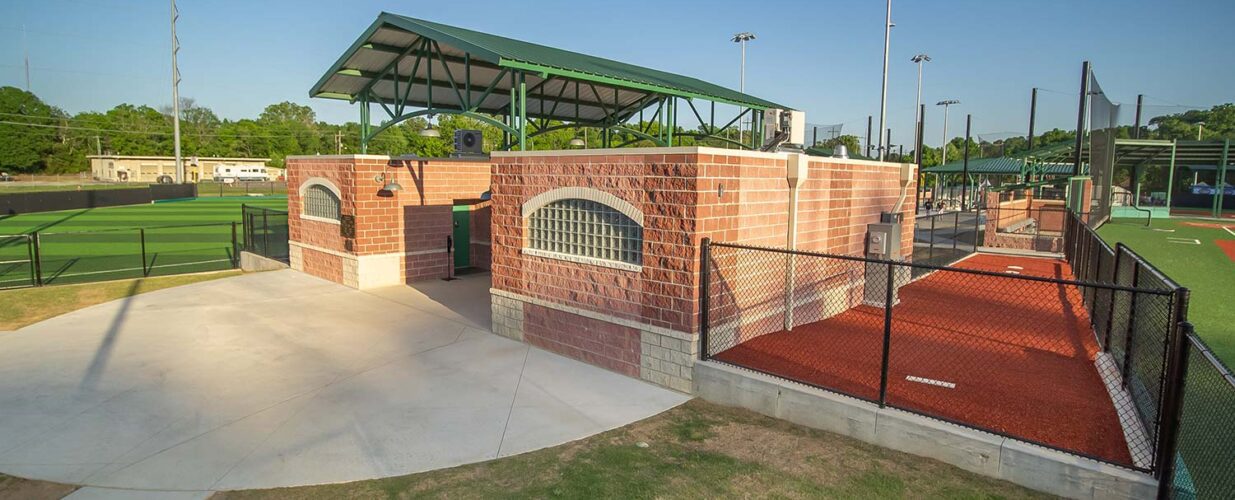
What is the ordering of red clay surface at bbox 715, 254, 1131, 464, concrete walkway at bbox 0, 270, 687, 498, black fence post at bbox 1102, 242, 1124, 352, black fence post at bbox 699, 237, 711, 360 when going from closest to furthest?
concrete walkway at bbox 0, 270, 687, 498
red clay surface at bbox 715, 254, 1131, 464
black fence post at bbox 699, 237, 711, 360
black fence post at bbox 1102, 242, 1124, 352

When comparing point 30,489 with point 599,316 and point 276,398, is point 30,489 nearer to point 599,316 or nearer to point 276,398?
point 276,398

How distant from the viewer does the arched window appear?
A: 16.5 m

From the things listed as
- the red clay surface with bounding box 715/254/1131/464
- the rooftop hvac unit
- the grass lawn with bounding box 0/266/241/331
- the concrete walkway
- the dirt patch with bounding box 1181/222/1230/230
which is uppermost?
the rooftop hvac unit

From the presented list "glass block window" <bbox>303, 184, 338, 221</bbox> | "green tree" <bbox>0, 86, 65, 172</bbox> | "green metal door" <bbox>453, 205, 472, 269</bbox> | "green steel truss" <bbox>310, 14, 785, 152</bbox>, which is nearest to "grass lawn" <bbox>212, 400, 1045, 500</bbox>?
"green steel truss" <bbox>310, 14, 785, 152</bbox>

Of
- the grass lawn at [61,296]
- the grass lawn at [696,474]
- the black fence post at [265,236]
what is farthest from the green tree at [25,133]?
the grass lawn at [696,474]

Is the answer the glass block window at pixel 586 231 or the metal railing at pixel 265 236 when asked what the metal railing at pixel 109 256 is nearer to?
the metal railing at pixel 265 236

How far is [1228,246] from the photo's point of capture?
23531mm

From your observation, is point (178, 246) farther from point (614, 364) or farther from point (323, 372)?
point (614, 364)

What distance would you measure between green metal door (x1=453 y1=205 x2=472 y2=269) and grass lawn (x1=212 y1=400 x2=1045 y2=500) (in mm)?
11928

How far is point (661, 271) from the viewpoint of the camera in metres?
8.57

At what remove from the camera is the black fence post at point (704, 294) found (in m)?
8.16

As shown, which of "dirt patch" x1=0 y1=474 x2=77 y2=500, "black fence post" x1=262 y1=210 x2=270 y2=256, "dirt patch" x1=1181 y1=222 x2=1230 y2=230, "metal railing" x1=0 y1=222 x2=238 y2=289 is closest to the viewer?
"dirt patch" x1=0 y1=474 x2=77 y2=500

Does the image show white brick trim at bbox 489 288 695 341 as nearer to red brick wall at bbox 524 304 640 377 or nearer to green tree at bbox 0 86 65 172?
red brick wall at bbox 524 304 640 377

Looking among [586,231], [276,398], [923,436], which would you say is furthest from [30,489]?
[923,436]
